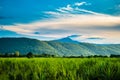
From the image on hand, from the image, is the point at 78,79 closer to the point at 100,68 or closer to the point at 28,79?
the point at 28,79

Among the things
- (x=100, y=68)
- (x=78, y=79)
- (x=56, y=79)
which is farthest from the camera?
(x=100, y=68)

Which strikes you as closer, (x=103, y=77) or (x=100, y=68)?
(x=103, y=77)

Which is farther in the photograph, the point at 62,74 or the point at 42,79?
the point at 62,74

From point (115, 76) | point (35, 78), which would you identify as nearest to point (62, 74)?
point (35, 78)

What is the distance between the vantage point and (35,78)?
18.6 feet

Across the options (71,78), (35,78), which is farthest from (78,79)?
(35,78)

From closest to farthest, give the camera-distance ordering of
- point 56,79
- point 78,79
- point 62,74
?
point 78,79
point 56,79
point 62,74

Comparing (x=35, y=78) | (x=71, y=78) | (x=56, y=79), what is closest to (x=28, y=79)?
(x=35, y=78)

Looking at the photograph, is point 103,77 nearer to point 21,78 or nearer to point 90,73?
point 90,73

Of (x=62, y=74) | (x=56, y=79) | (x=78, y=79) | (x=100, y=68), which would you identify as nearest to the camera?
(x=78, y=79)

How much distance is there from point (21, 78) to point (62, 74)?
94cm

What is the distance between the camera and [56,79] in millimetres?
5668

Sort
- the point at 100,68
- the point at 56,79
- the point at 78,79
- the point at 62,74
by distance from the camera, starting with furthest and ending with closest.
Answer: the point at 100,68 → the point at 62,74 → the point at 56,79 → the point at 78,79

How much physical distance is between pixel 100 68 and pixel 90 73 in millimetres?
927
